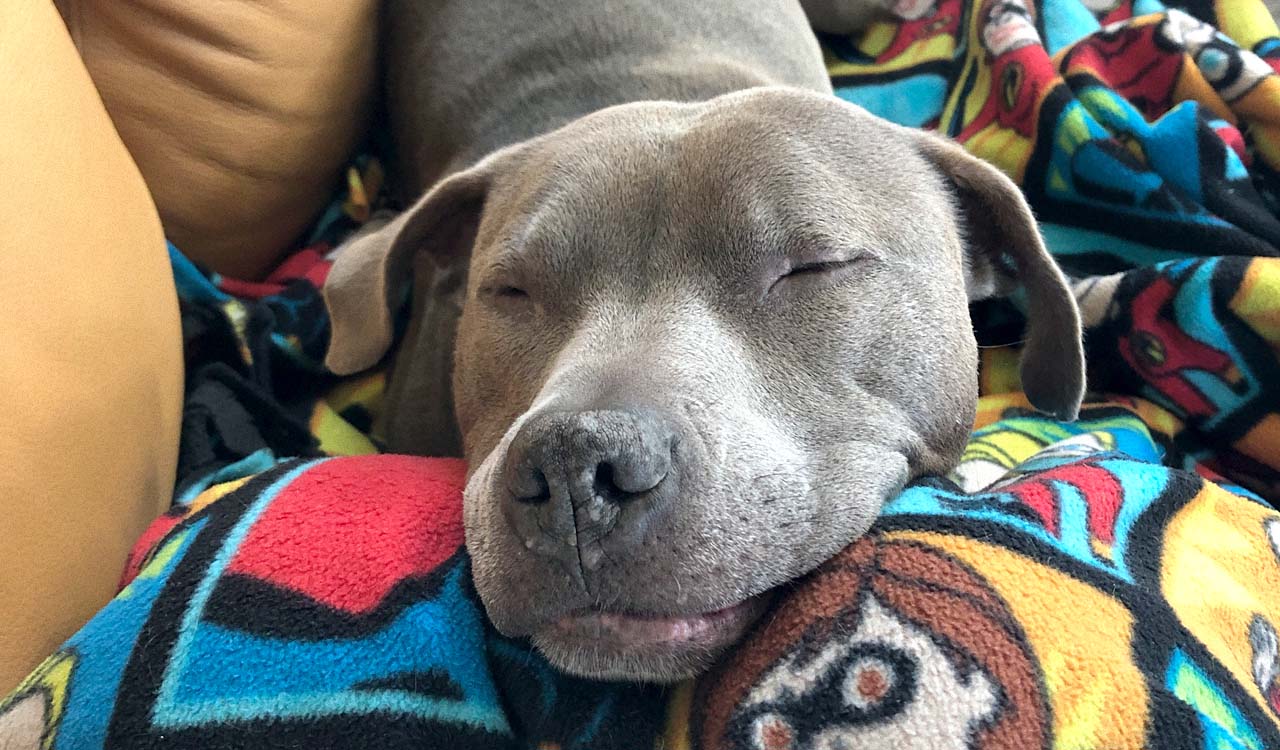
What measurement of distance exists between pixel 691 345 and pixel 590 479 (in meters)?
0.32

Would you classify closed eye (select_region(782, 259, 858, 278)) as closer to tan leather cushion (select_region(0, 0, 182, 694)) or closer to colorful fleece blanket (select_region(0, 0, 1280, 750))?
colorful fleece blanket (select_region(0, 0, 1280, 750))

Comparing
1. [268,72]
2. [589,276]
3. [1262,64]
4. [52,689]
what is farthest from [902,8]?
[52,689]

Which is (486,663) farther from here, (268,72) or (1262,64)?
(1262,64)

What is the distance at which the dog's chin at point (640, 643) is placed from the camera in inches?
39.9

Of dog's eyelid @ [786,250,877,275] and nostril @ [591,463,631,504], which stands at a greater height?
nostril @ [591,463,631,504]

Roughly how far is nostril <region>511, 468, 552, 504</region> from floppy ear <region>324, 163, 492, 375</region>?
2.72 ft

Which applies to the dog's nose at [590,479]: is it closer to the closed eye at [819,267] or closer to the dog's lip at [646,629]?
the dog's lip at [646,629]

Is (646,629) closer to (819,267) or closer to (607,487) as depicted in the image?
(607,487)

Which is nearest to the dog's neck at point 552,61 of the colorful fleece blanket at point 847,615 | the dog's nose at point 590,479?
the colorful fleece blanket at point 847,615

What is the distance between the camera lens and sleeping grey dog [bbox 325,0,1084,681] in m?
1.01

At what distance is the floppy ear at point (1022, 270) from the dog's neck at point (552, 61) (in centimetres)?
74

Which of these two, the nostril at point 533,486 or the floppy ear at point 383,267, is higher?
the nostril at point 533,486

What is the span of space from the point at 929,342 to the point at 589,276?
508 mm

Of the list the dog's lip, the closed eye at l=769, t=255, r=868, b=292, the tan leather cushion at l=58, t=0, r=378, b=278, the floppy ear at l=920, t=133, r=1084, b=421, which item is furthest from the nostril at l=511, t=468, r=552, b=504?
the tan leather cushion at l=58, t=0, r=378, b=278
